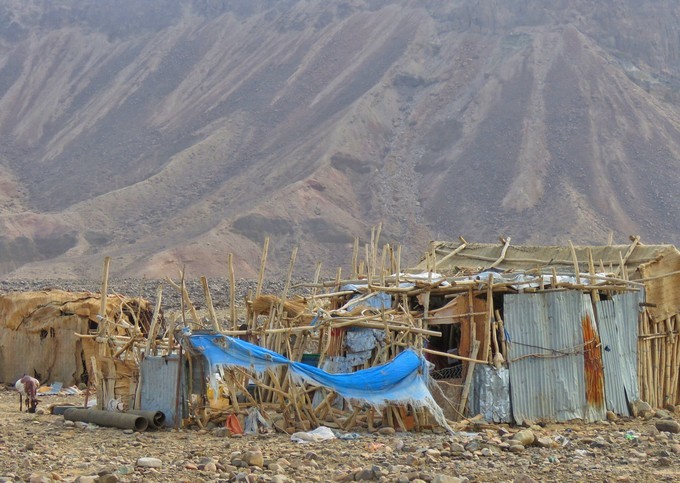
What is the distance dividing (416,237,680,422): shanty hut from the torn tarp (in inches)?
49.4

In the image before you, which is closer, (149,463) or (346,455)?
(149,463)

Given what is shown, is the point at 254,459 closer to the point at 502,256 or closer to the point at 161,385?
the point at 161,385

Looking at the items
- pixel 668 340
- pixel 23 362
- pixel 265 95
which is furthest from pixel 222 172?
pixel 668 340

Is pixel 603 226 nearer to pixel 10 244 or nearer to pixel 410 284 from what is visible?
pixel 10 244

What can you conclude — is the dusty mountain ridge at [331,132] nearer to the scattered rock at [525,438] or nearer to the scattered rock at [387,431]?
the scattered rock at [387,431]

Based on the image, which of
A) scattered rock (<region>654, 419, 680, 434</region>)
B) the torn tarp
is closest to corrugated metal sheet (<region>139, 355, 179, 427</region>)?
the torn tarp

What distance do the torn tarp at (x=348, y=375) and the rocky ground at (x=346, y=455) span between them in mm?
444

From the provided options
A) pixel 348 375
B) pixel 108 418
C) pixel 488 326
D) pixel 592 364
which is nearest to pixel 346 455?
pixel 348 375

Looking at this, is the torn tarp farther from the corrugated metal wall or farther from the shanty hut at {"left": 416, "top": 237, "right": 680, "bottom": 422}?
the corrugated metal wall

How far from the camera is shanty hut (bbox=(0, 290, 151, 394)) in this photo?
17.5 m

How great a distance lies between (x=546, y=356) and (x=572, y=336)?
496 millimetres

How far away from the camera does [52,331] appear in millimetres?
17734

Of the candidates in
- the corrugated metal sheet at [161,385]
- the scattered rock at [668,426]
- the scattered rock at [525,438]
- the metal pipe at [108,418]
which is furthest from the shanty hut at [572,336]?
the metal pipe at [108,418]

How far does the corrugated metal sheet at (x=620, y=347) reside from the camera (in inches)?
543
